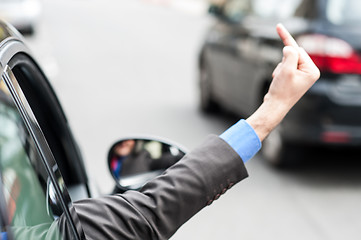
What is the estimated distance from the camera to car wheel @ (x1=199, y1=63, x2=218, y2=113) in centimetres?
870

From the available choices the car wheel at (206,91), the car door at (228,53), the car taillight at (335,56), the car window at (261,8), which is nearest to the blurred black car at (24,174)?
the car taillight at (335,56)

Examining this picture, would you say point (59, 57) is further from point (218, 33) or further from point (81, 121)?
point (218, 33)

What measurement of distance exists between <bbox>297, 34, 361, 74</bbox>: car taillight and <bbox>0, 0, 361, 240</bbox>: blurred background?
40.1 inches

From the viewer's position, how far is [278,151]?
6.19 metres

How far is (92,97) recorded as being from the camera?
34.7 feet

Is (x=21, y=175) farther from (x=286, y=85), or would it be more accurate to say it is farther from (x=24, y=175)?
(x=286, y=85)

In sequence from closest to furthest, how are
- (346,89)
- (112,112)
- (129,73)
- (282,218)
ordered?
1. (282,218)
2. (346,89)
3. (112,112)
4. (129,73)

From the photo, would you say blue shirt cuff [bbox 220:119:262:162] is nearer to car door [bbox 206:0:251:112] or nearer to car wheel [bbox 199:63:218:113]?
car door [bbox 206:0:251:112]

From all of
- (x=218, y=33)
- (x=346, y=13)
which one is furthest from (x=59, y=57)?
(x=346, y=13)

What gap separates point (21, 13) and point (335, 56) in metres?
14.4

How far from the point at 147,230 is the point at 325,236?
3302 mm

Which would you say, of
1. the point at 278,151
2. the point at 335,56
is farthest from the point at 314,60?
the point at 278,151

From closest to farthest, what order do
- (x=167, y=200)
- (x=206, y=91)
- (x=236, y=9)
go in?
(x=167, y=200)
(x=236, y=9)
(x=206, y=91)

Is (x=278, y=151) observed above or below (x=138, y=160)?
below
